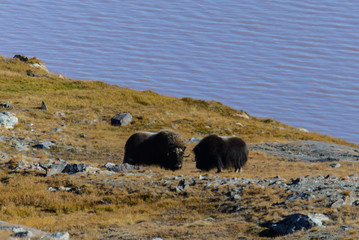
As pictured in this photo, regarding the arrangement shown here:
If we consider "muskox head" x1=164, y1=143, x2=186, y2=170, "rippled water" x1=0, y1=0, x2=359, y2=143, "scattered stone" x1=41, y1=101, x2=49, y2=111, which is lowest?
"muskox head" x1=164, y1=143, x2=186, y2=170

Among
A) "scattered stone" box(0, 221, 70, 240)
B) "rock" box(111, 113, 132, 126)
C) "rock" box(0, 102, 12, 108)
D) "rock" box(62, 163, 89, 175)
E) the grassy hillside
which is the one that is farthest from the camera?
"rock" box(111, 113, 132, 126)

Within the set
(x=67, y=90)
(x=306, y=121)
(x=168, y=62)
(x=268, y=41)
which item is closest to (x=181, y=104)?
(x=67, y=90)

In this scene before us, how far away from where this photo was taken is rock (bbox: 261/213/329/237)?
45.0ft

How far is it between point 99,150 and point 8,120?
19.0 ft

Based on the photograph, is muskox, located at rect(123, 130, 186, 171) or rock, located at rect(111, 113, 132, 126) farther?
rock, located at rect(111, 113, 132, 126)

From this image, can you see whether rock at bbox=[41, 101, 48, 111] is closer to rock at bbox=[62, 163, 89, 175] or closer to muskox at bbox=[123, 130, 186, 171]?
muskox at bbox=[123, 130, 186, 171]

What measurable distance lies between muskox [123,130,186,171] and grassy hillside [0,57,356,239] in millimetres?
641

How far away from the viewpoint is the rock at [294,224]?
13.7 metres

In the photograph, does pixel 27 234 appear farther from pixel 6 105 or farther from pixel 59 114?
pixel 6 105

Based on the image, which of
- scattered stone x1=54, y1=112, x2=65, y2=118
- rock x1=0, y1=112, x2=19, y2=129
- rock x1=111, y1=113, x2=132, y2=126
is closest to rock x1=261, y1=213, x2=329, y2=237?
rock x1=0, y1=112, x2=19, y2=129

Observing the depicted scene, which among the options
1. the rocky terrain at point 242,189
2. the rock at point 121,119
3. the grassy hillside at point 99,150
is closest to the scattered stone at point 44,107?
the grassy hillside at point 99,150

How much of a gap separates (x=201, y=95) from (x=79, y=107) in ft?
128

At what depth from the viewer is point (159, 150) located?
23.0 meters

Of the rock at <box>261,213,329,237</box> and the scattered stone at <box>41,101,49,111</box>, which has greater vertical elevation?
the scattered stone at <box>41,101,49,111</box>
